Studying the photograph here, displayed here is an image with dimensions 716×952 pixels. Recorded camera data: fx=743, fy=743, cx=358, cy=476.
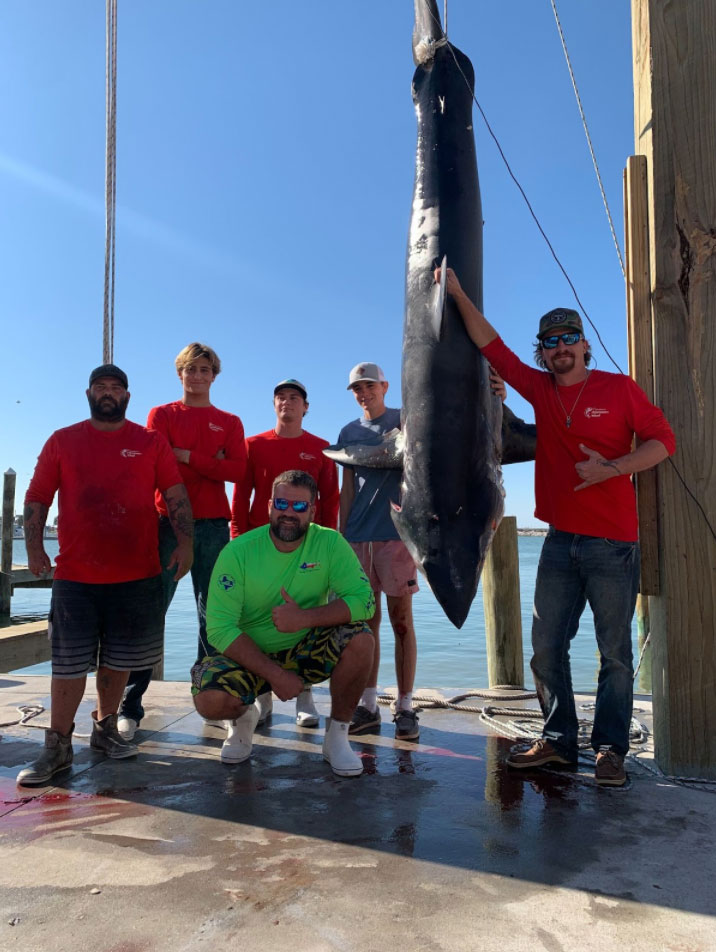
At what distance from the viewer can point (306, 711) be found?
395 cm

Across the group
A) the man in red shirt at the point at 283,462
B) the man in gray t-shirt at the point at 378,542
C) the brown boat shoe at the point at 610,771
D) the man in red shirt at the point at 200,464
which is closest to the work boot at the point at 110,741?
the man in red shirt at the point at 200,464

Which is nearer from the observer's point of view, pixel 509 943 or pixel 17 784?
pixel 509 943

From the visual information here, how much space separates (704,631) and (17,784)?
280 centimetres

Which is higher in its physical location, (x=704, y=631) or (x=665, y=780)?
(x=704, y=631)

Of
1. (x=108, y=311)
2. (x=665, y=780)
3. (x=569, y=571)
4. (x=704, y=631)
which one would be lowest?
(x=665, y=780)

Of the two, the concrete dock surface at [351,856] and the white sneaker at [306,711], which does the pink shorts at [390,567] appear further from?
the concrete dock surface at [351,856]

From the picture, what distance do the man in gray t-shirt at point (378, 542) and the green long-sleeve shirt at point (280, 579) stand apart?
0.56 meters

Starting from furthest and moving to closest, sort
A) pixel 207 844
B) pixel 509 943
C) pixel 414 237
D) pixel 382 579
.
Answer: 1. pixel 382 579
2. pixel 414 237
3. pixel 207 844
4. pixel 509 943

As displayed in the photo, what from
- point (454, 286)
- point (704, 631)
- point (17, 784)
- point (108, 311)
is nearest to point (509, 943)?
point (704, 631)

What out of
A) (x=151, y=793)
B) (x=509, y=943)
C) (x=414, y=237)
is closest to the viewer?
(x=509, y=943)

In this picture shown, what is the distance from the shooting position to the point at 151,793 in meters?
2.79

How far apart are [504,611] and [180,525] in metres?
2.58

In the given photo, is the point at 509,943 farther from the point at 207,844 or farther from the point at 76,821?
the point at 76,821

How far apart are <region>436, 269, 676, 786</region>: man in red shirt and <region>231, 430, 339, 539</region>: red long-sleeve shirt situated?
1299mm
